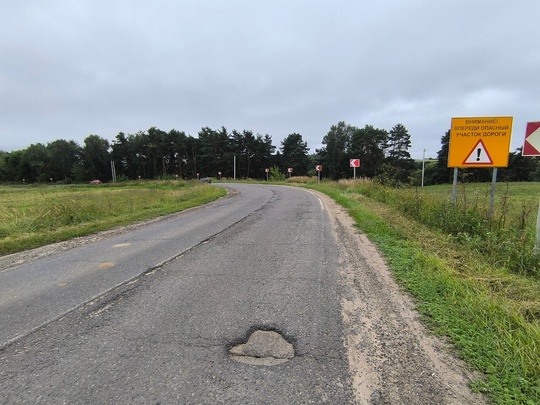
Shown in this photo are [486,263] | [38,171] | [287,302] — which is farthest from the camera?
[38,171]

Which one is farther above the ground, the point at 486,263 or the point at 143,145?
the point at 143,145

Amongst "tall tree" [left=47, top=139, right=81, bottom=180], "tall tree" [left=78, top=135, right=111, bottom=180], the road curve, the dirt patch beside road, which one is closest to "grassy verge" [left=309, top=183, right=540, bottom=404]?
the dirt patch beside road

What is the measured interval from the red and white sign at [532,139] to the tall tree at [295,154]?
70331 millimetres

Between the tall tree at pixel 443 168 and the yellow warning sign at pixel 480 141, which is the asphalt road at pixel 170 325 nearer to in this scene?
the yellow warning sign at pixel 480 141

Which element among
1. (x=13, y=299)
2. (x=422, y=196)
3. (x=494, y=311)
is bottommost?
(x=13, y=299)

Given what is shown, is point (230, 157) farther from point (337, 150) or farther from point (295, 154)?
point (337, 150)

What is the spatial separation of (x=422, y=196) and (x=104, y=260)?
9.77 m

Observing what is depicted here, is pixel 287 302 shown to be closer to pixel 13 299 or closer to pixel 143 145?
pixel 13 299

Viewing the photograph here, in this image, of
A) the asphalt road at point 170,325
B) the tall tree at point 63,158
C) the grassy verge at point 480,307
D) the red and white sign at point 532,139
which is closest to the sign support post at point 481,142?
the red and white sign at point 532,139

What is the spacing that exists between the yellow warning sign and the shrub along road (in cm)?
406

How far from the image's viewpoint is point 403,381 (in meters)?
2.26

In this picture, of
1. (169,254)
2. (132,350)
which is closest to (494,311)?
(132,350)

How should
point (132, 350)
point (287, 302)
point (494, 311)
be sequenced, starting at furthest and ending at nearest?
point (287, 302)
point (494, 311)
point (132, 350)

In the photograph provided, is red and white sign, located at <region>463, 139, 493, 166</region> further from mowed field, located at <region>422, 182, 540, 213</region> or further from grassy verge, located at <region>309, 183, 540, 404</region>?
grassy verge, located at <region>309, 183, 540, 404</region>
